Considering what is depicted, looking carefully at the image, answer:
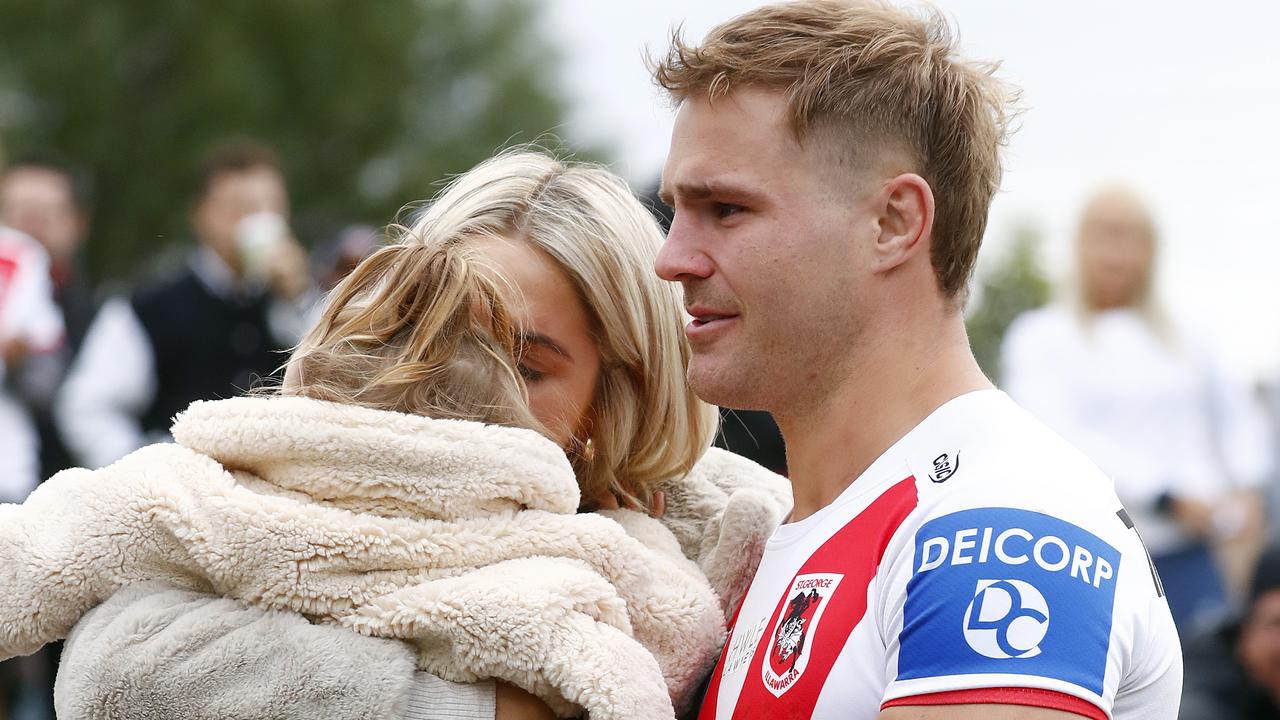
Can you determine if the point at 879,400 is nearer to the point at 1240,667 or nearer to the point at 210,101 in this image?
the point at 1240,667

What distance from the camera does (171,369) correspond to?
19.3 ft

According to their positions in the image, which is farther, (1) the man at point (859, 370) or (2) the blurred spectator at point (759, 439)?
(2) the blurred spectator at point (759, 439)

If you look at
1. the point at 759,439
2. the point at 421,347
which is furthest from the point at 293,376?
the point at 759,439

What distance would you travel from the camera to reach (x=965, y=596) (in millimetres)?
1961

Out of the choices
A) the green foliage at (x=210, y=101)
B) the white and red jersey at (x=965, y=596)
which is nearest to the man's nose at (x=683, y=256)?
the white and red jersey at (x=965, y=596)

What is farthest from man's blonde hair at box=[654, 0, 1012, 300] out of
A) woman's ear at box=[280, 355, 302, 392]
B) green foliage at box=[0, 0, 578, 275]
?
green foliage at box=[0, 0, 578, 275]

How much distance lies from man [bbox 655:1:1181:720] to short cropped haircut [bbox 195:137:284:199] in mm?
4069

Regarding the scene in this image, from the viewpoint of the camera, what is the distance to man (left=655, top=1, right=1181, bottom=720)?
83.1 inches

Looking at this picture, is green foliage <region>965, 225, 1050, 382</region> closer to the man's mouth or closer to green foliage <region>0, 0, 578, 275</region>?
green foliage <region>0, 0, 578, 275</region>

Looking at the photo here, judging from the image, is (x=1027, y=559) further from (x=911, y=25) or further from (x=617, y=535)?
(x=911, y=25)

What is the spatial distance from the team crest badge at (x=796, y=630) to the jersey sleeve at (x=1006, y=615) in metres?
0.15

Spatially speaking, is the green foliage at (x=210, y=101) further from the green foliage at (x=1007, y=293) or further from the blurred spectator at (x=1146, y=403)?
the blurred spectator at (x=1146, y=403)

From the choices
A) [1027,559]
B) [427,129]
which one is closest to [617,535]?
[1027,559]

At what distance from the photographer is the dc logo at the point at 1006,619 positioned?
1.92m
